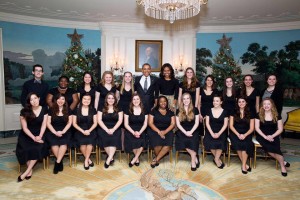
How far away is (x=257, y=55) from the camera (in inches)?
360

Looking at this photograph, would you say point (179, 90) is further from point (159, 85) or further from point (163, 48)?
→ point (163, 48)

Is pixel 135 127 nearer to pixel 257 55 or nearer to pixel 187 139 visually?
pixel 187 139

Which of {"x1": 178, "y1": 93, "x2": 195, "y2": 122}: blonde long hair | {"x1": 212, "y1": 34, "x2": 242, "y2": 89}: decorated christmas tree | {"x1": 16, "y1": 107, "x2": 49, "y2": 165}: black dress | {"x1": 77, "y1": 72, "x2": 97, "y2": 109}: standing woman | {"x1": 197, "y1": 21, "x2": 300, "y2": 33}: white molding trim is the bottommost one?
{"x1": 16, "y1": 107, "x2": 49, "y2": 165}: black dress

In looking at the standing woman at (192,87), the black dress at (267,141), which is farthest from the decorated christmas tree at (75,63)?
the black dress at (267,141)

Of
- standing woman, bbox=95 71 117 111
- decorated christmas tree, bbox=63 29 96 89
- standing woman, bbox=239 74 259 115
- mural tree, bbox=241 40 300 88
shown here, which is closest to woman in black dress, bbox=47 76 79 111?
standing woman, bbox=95 71 117 111

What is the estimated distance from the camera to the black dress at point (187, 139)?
5164 millimetres

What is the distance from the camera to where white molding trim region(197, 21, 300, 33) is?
340 inches

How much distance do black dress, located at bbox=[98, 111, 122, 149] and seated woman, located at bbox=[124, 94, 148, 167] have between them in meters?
0.18

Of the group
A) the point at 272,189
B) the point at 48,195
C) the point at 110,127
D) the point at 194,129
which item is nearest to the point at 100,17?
the point at 110,127

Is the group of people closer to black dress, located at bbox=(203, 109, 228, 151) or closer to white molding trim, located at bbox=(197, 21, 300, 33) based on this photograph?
black dress, located at bbox=(203, 109, 228, 151)

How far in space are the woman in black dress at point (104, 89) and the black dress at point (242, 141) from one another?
2.72 metres

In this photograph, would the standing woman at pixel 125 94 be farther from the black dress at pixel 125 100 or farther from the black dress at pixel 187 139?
the black dress at pixel 187 139

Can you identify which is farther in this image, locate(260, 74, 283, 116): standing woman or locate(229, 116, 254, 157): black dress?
locate(260, 74, 283, 116): standing woman

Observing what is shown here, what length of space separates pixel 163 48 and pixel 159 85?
387 cm
